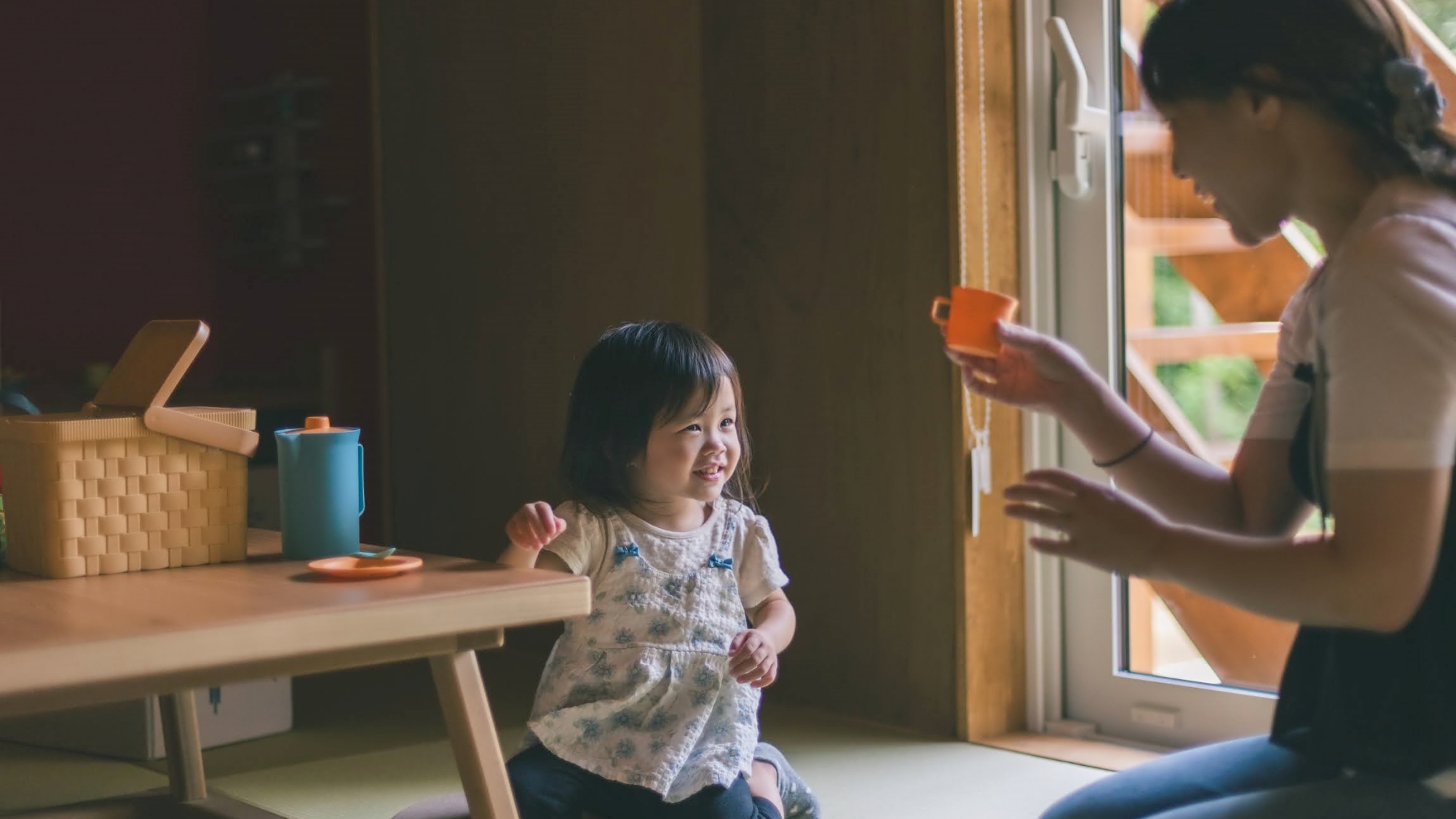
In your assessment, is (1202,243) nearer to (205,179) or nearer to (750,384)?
(750,384)

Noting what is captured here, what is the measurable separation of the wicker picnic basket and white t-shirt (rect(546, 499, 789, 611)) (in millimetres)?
440

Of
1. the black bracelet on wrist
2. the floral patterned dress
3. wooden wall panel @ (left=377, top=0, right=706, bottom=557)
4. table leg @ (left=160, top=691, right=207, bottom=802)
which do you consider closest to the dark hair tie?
the black bracelet on wrist

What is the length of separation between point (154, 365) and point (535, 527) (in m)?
0.42

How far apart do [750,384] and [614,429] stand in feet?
3.86

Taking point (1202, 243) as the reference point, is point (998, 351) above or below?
below

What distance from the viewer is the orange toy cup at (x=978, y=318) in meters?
1.45

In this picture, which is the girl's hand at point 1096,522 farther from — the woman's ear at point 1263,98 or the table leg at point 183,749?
the table leg at point 183,749

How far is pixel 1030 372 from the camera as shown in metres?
→ 1.46

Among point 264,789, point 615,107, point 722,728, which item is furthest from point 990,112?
point 264,789

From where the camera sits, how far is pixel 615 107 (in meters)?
3.34

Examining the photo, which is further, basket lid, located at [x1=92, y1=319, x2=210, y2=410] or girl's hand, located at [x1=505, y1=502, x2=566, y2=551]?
girl's hand, located at [x1=505, y1=502, x2=566, y2=551]

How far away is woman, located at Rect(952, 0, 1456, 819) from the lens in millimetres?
979

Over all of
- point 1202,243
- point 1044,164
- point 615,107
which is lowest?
point 1202,243

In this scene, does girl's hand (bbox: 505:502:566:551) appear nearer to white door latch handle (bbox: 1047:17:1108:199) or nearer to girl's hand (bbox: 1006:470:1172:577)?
girl's hand (bbox: 1006:470:1172:577)
